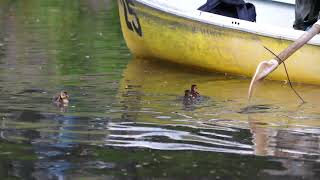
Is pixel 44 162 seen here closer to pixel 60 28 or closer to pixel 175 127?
pixel 175 127

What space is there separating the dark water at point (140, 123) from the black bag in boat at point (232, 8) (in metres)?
0.82

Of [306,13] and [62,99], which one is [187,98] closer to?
[62,99]

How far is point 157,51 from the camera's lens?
451 inches

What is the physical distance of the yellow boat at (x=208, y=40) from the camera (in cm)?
976

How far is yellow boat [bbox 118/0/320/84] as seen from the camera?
976cm

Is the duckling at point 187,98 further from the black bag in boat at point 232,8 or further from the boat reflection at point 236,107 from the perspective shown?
the black bag in boat at point 232,8

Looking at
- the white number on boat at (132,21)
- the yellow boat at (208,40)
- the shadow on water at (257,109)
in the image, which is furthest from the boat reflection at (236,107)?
the white number on boat at (132,21)

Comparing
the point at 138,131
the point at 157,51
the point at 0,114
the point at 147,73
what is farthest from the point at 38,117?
the point at 157,51

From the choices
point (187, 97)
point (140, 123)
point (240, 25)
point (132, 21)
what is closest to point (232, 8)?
point (240, 25)

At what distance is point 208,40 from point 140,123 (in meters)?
3.28

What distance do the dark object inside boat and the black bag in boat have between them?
22.2 inches

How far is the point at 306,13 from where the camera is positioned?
10.8 meters

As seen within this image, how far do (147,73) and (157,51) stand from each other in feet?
2.65

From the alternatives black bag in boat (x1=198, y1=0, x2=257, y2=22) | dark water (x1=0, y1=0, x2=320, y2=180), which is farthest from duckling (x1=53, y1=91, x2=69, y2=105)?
black bag in boat (x1=198, y1=0, x2=257, y2=22)
